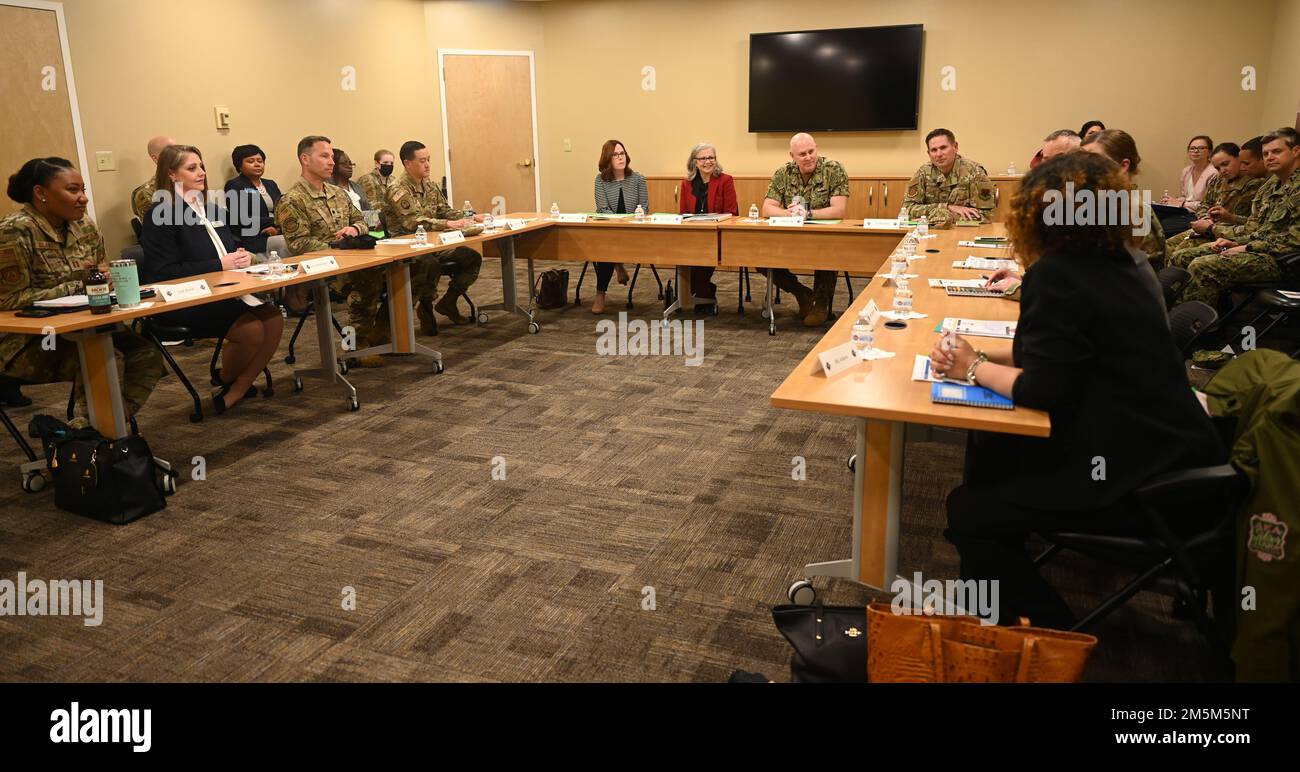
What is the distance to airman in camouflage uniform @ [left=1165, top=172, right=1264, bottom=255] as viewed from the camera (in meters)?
5.68

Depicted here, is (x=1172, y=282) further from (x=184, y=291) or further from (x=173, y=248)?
(x=173, y=248)

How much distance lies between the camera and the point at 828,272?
6023 millimetres

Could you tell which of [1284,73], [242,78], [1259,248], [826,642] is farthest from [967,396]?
[1284,73]

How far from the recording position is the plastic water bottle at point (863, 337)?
250cm

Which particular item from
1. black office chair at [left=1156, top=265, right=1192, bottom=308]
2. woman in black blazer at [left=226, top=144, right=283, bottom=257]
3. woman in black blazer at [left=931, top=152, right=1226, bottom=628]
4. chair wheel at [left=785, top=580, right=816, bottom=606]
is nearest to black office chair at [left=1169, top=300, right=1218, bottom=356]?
black office chair at [left=1156, top=265, right=1192, bottom=308]

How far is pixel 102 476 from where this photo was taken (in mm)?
3018

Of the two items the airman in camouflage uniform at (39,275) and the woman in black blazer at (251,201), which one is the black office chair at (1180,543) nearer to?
the airman in camouflage uniform at (39,275)

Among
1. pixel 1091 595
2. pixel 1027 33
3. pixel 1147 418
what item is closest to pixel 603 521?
pixel 1091 595

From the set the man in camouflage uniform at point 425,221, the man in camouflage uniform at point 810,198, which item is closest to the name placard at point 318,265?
the man in camouflage uniform at point 425,221

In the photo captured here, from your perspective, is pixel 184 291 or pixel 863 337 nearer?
pixel 863 337

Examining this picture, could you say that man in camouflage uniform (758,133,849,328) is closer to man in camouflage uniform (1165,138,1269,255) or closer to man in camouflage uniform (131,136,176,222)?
man in camouflage uniform (1165,138,1269,255)

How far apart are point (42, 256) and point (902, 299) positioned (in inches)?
130

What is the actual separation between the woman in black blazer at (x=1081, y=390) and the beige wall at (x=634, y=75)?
5993mm
